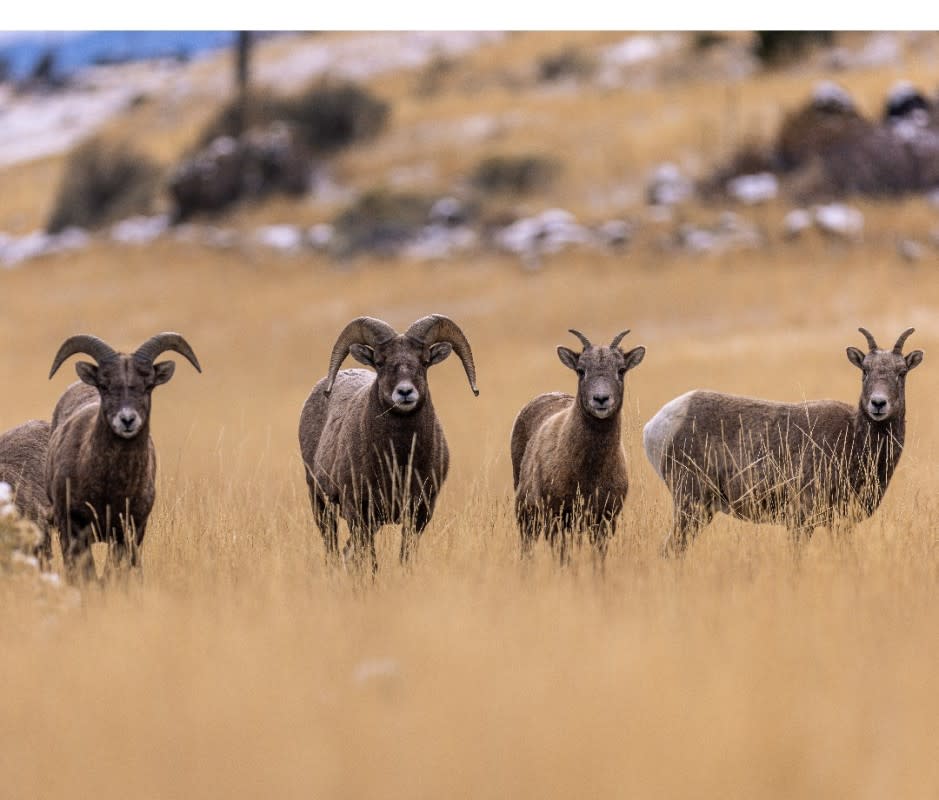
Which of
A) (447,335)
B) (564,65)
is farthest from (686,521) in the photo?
(564,65)

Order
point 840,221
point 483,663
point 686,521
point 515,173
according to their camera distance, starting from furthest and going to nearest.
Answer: point 515,173
point 840,221
point 686,521
point 483,663

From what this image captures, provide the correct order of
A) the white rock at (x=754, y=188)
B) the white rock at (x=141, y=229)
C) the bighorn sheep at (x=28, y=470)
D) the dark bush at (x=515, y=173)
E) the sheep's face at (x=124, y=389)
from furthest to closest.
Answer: the white rock at (x=141, y=229) < the dark bush at (x=515, y=173) < the white rock at (x=754, y=188) < the bighorn sheep at (x=28, y=470) < the sheep's face at (x=124, y=389)

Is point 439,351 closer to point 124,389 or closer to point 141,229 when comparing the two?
point 124,389

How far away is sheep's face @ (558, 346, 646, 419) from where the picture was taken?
7.26 metres

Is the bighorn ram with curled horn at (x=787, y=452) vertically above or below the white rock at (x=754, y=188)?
below

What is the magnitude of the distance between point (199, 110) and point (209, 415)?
6197mm

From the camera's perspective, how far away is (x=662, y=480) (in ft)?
28.1

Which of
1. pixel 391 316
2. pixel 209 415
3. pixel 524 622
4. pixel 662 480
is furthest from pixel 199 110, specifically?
pixel 524 622

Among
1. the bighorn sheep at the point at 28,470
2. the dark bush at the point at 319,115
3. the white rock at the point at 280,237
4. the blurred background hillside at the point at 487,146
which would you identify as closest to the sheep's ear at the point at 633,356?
the bighorn sheep at the point at 28,470

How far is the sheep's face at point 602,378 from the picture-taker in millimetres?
7258

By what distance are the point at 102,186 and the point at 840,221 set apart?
1102 cm

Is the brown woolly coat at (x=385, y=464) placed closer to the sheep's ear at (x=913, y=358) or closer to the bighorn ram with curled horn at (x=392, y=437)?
the bighorn ram with curled horn at (x=392, y=437)

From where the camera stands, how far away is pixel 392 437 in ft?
24.6

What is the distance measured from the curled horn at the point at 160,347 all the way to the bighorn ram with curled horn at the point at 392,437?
819 mm
